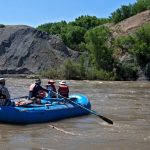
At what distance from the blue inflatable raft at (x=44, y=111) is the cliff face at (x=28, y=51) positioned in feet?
114

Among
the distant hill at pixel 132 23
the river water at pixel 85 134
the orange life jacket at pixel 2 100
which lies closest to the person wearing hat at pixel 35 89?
the river water at pixel 85 134

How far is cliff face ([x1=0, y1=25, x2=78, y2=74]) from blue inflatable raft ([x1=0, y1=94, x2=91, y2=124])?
34679mm

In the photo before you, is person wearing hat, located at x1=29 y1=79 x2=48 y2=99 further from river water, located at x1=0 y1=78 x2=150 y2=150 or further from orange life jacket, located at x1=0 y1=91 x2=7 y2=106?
orange life jacket, located at x1=0 y1=91 x2=7 y2=106

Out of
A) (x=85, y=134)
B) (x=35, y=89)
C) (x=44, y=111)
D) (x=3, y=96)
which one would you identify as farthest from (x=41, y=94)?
(x=85, y=134)

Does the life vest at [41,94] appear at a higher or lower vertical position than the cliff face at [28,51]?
lower

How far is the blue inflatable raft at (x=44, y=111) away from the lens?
14.4 metres

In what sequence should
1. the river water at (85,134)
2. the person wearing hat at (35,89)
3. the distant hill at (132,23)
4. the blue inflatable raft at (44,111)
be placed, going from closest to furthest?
1. the river water at (85,134)
2. the blue inflatable raft at (44,111)
3. the person wearing hat at (35,89)
4. the distant hill at (132,23)

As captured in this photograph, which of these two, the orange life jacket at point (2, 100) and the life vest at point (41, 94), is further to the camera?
the life vest at point (41, 94)

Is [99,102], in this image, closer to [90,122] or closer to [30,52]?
[90,122]

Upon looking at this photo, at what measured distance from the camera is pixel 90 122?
1593 cm

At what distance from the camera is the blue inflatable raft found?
47.2 ft

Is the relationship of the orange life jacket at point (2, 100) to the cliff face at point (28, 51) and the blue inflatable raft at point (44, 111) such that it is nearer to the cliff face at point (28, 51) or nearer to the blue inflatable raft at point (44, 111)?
the blue inflatable raft at point (44, 111)

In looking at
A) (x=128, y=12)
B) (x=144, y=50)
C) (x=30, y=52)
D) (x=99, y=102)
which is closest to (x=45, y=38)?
(x=30, y=52)

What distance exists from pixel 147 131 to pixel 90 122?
252cm
